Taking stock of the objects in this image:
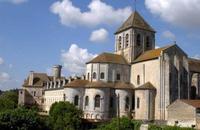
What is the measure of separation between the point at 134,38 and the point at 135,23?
132 inches

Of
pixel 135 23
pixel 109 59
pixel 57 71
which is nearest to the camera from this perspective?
pixel 109 59

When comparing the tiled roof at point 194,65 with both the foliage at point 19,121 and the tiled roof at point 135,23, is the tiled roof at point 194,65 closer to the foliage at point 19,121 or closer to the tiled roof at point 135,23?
the tiled roof at point 135,23

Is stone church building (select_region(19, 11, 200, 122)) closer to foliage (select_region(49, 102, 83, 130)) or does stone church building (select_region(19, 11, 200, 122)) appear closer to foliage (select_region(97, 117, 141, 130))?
foliage (select_region(97, 117, 141, 130))

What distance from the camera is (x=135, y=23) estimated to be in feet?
231

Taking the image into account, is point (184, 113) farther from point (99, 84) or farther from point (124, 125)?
point (99, 84)

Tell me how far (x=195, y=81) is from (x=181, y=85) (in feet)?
16.3

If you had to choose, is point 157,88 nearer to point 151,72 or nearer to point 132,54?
point 151,72

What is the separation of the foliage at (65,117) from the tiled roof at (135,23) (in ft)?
72.7

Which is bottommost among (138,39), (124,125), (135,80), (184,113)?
(124,125)

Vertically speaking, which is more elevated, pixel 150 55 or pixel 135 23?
pixel 135 23

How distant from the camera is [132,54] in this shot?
67812 millimetres

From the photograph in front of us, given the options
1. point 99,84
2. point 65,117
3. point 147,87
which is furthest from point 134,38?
point 65,117

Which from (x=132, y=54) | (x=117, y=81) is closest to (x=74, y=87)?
(x=117, y=81)

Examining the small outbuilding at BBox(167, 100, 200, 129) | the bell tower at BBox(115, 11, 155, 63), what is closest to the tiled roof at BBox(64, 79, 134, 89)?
the bell tower at BBox(115, 11, 155, 63)
